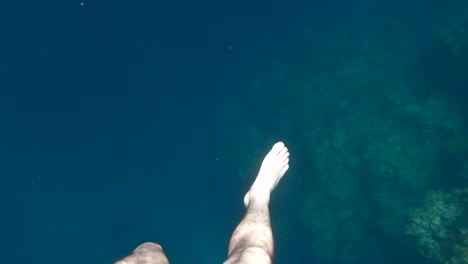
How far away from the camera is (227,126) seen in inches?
830

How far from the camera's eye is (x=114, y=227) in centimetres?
2678

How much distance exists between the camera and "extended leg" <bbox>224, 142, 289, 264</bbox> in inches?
108

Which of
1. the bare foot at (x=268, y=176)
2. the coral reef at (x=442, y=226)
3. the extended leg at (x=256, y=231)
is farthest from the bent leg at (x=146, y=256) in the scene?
the coral reef at (x=442, y=226)

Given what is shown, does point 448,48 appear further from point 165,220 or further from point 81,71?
point 81,71

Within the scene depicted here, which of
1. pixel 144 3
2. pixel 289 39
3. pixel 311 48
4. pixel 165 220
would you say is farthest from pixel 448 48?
pixel 144 3

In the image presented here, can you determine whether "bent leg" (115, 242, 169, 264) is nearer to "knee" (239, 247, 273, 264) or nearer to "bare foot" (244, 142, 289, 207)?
"knee" (239, 247, 273, 264)

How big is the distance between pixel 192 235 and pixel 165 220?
2.57 m

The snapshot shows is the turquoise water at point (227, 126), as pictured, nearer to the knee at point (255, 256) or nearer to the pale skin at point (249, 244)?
the pale skin at point (249, 244)

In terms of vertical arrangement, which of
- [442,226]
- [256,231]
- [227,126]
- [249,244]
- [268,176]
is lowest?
[249,244]

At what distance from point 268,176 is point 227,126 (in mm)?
16381

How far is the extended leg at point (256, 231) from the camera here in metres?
2.74

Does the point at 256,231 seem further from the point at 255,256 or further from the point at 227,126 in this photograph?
the point at 227,126

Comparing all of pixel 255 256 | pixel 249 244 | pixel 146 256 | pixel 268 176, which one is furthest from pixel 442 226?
pixel 146 256

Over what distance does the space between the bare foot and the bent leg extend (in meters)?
1.28
